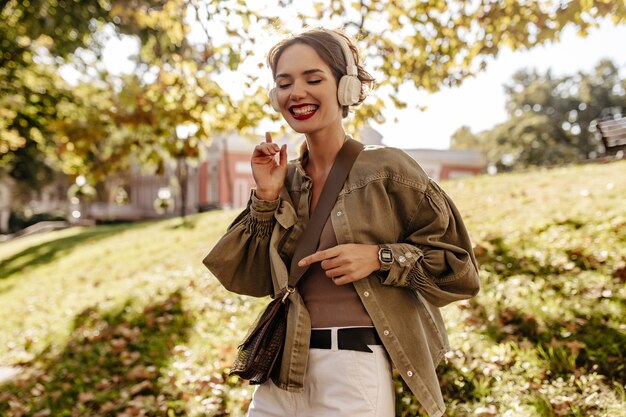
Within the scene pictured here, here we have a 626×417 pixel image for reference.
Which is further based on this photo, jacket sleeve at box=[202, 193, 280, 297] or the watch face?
jacket sleeve at box=[202, 193, 280, 297]

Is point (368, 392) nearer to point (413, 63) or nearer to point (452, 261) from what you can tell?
point (452, 261)

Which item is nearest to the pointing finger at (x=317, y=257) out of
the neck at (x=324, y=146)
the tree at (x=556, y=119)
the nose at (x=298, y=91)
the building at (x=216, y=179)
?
the neck at (x=324, y=146)

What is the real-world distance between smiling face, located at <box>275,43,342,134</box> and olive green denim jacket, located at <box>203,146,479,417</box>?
0.22 metres

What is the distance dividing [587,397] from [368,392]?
8.20 feet

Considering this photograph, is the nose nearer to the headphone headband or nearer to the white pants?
the headphone headband

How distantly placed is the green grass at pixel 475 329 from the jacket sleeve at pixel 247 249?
2207 mm

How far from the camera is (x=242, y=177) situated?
118ft

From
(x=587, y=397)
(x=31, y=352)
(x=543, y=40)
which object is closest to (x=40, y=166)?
(x=31, y=352)

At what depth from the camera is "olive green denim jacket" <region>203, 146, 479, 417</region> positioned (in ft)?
6.82

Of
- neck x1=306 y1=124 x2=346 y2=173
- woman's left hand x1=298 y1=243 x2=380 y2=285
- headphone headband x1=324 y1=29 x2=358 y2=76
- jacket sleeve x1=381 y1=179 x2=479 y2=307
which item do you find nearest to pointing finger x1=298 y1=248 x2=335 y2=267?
woman's left hand x1=298 y1=243 x2=380 y2=285

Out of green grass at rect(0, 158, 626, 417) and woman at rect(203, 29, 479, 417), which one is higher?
woman at rect(203, 29, 479, 417)

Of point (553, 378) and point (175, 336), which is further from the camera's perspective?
point (175, 336)

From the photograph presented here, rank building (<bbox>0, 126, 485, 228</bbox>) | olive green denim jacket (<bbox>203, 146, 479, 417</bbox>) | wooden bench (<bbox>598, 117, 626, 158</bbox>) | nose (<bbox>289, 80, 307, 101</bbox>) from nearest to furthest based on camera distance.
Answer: olive green denim jacket (<bbox>203, 146, 479, 417</bbox>)
nose (<bbox>289, 80, 307, 101</bbox>)
wooden bench (<bbox>598, 117, 626, 158</bbox>)
building (<bbox>0, 126, 485, 228</bbox>)

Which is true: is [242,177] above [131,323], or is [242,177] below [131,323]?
above
